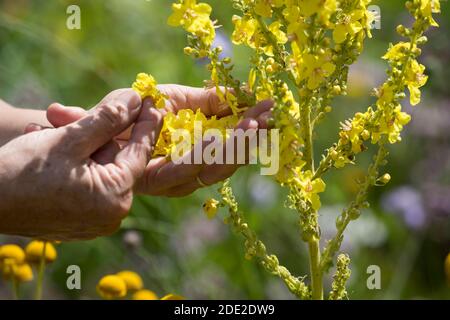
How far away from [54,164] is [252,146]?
0.30m

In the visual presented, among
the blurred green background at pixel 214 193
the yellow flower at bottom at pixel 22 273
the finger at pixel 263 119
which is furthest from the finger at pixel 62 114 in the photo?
the blurred green background at pixel 214 193

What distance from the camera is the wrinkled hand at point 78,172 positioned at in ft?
3.98

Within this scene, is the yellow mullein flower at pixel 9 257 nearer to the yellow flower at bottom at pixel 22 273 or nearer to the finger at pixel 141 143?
the yellow flower at bottom at pixel 22 273

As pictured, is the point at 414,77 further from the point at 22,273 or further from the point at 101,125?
the point at 22,273

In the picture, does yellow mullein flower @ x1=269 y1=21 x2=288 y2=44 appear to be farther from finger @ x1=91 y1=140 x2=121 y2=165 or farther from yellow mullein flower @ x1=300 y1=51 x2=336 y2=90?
finger @ x1=91 y1=140 x2=121 y2=165

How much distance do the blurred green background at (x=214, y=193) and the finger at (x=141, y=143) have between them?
1.00 m

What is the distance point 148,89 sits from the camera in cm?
130

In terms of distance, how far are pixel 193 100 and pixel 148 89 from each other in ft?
0.59

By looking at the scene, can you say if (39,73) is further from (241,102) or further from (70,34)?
(241,102)

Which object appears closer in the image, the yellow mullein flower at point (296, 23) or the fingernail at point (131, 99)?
the yellow mullein flower at point (296, 23)

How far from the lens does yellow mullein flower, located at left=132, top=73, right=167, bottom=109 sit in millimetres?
1287

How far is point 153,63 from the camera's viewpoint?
3.33 meters

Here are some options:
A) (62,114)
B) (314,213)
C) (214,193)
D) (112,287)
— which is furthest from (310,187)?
(214,193)

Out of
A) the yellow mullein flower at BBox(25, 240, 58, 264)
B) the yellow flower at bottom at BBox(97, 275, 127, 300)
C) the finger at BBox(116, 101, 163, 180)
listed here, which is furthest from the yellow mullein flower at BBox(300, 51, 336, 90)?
the yellow mullein flower at BBox(25, 240, 58, 264)
